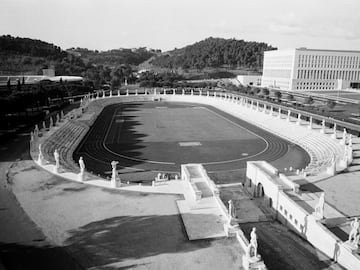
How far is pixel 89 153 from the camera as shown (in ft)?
114

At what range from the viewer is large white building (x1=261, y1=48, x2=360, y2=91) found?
97.8m

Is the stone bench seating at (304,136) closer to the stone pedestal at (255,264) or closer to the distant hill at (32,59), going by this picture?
the stone pedestal at (255,264)

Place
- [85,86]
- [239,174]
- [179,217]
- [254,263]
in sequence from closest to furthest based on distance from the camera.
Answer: [254,263]
[179,217]
[239,174]
[85,86]

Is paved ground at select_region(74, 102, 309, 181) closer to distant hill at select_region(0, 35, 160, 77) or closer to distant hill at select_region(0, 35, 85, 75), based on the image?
distant hill at select_region(0, 35, 160, 77)

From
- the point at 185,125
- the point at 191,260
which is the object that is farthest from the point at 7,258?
the point at 185,125

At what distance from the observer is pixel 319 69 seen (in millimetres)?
99062

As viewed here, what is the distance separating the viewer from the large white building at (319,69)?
321 feet

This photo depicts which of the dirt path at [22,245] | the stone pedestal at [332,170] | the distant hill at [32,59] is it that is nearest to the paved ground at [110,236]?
the dirt path at [22,245]

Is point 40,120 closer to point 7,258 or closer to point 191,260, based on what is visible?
point 7,258

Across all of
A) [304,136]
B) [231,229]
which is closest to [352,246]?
[231,229]

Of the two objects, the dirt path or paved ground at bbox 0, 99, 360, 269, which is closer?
the dirt path

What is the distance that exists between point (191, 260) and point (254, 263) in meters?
2.62

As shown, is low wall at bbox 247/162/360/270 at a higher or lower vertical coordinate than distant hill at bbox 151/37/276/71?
lower

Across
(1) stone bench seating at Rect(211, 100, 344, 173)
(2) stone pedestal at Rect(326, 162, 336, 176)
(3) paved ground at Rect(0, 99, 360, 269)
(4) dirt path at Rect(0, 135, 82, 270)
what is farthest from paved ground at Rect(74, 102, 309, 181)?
(4) dirt path at Rect(0, 135, 82, 270)
